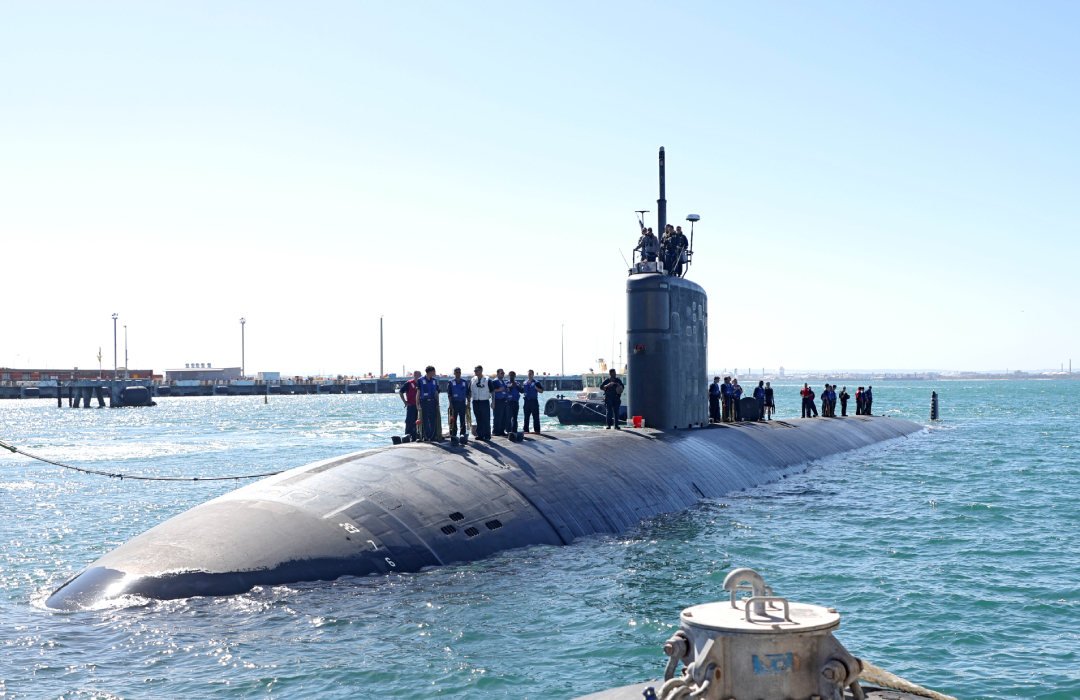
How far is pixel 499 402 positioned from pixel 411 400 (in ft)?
6.24

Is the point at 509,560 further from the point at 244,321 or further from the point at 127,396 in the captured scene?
the point at 244,321

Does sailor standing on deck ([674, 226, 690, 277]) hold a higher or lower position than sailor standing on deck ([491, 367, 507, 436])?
higher

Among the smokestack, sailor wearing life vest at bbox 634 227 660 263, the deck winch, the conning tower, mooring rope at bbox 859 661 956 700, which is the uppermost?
the smokestack

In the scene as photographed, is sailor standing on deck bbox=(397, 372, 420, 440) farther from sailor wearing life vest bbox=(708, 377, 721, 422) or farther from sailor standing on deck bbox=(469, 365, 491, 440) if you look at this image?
sailor wearing life vest bbox=(708, 377, 721, 422)

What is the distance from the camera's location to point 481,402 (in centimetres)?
1709

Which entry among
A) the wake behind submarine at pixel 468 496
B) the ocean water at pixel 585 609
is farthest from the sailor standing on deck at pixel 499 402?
the ocean water at pixel 585 609

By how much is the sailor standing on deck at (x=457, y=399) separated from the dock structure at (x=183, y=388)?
92850 millimetres

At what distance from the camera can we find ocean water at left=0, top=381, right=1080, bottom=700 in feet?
29.1

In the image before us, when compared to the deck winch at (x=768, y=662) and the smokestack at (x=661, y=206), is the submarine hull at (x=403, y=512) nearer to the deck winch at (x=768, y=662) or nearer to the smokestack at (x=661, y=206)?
the smokestack at (x=661, y=206)

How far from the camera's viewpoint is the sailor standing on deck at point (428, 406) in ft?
52.2

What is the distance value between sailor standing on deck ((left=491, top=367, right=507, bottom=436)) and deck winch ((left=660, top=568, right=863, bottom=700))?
39.6 feet

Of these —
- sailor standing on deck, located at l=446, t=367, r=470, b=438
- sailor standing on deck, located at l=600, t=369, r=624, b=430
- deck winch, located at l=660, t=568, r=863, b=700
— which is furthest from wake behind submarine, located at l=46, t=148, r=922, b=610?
deck winch, located at l=660, t=568, r=863, b=700

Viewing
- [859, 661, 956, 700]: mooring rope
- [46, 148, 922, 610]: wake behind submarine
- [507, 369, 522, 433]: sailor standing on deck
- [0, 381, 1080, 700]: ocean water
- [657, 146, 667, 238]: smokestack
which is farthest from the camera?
[657, 146, 667, 238]: smokestack

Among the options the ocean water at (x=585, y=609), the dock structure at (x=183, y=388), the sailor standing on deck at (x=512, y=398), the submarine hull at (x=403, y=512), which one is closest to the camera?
the ocean water at (x=585, y=609)
